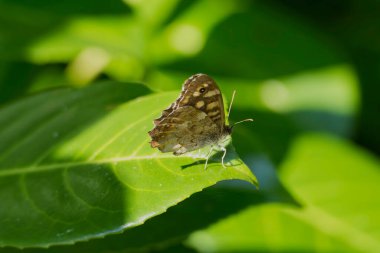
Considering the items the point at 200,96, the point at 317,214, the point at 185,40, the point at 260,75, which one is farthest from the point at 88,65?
the point at 200,96

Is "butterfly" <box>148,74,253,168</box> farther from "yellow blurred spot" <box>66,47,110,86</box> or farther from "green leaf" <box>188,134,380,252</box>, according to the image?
"yellow blurred spot" <box>66,47,110,86</box>

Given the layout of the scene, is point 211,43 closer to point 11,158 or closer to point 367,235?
point 367,235

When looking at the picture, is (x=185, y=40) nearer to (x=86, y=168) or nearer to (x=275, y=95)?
(x=275, y=95)

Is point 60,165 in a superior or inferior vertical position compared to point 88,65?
superior

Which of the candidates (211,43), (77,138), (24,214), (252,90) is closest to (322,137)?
(252,90)

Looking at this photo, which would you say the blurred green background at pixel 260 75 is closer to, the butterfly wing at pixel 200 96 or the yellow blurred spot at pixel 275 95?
the yellow blurred spot at pixel 275 95

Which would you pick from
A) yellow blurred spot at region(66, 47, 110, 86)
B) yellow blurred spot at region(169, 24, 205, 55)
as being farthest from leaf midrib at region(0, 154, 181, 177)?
yellow blurred spot at region(169, 24, 205, 55)

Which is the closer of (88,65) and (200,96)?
(200,96)
